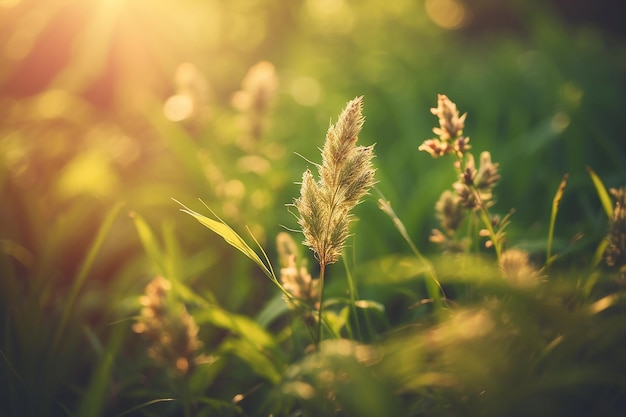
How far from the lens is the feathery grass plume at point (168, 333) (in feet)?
3.14

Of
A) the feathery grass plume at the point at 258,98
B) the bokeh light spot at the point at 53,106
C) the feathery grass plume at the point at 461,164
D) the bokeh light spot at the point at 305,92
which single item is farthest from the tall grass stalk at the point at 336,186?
the bokeh light spot at the point at 305,92

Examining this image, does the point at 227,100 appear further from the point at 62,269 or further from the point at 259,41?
the point at 62,269

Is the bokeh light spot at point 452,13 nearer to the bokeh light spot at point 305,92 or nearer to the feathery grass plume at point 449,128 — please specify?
the bokeh light spot at point 305,92

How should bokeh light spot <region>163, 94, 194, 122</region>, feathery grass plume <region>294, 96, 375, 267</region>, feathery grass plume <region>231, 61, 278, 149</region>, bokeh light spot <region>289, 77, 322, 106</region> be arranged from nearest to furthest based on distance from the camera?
feathery grass plume <region>294, 96, 375, 267</region> < feathery grass plume <region>231, 61, 278, 149</region> < bokeh light spot <region>163, 94, 194, 122</region> < bokeh light spot <region>289, 77, 322, 106</region>

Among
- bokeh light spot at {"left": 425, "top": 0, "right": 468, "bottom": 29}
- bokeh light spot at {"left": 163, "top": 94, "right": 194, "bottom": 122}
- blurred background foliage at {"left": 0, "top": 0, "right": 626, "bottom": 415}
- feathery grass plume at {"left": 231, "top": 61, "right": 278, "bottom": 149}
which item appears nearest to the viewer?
blurred background foliage at {"left": 0, "top": 0, "right": 626, "bottom": 415}

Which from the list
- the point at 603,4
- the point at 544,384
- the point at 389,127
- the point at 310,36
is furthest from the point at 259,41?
the point at 544,384

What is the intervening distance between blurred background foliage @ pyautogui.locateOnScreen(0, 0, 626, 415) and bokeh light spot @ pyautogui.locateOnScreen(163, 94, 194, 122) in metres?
0.01

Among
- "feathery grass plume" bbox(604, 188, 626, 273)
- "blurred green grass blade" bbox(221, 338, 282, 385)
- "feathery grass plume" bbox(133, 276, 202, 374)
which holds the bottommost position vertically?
"blurred green grass blade" bbox(221, 338, 282, 385)

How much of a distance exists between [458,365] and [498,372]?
58 mm

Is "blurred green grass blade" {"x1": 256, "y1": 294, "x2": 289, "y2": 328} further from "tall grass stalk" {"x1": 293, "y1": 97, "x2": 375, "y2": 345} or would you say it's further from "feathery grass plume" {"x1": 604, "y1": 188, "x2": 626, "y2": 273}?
"feathery grass plume" {"x1": 604, "y1": 188, "x2": 626, "y2": 273}

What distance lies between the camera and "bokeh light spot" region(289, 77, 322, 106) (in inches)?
137

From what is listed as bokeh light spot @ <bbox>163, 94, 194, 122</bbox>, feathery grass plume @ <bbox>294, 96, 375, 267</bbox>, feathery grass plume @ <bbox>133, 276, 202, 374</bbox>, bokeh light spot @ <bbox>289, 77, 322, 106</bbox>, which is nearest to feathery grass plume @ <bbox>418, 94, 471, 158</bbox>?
feathery grass plume @ <bbox>294, 96, 375, 267</bbox>

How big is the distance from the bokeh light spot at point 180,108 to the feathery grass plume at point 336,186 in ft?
3.75

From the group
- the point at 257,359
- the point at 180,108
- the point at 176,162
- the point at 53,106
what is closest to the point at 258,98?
the point at 180,108
